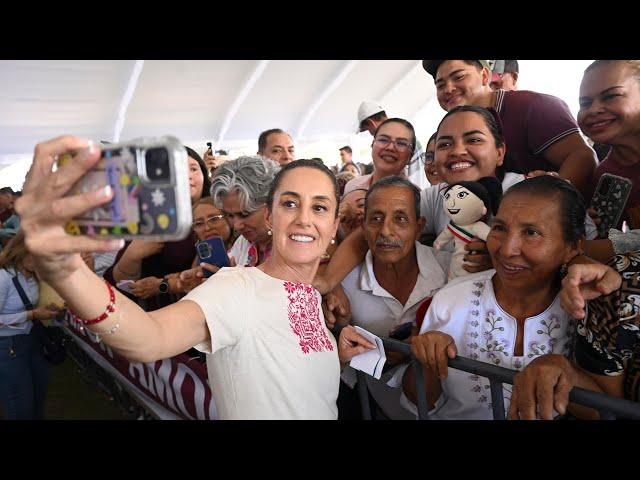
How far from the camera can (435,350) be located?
1642 mm

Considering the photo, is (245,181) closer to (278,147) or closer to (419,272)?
(419,272)

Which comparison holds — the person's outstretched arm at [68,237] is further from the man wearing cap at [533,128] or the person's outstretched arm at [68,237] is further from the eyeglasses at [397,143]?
the eyeglasses at [397,143]

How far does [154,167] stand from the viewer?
3.02 feet

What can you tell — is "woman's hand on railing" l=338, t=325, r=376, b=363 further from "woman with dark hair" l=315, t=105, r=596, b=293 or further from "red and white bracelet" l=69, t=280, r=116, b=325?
"red and white bracelet" l=69, t=280, r=116, b=325

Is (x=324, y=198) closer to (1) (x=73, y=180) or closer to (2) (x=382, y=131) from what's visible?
(1) (x=73, y=180)

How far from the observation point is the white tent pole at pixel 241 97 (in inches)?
664

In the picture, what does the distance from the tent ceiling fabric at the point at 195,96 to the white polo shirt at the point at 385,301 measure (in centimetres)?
1283

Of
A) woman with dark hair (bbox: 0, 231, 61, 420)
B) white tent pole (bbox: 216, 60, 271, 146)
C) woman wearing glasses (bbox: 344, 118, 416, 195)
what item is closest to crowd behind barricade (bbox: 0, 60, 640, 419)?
woman wearing glasses (bbox: 344, 118, 416, 195)

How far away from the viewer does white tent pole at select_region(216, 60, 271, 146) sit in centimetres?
1686

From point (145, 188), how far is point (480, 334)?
129 cm

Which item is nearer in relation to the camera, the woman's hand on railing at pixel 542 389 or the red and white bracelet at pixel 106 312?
the red and white bracelet at pixel 106 312

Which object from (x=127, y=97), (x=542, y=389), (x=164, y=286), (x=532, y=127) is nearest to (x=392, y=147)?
(x=532, y=127)

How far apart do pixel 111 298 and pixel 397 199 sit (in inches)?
56.0

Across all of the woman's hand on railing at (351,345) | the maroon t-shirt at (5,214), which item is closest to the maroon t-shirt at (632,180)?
the woman's hand on railing at (351,345)
